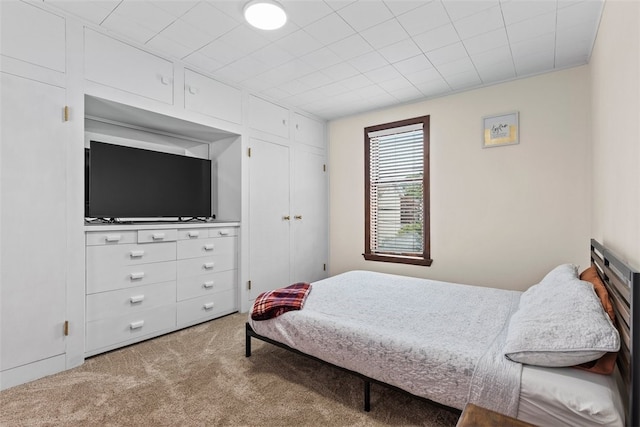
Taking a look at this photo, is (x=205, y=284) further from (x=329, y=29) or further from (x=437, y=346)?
(x=329, y=29)

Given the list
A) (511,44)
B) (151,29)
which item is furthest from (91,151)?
(511,44)

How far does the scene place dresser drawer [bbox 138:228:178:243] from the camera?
2.84 meters

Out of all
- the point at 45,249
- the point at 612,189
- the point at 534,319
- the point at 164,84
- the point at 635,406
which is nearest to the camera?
the point at 635,406

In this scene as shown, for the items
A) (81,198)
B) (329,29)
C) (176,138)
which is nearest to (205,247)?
(81,198)

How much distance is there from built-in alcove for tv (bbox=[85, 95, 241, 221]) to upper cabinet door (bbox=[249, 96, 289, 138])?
1.17 ft

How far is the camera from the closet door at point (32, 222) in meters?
2.10

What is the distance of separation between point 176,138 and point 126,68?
3.49ft

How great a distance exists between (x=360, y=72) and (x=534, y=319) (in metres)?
2.63

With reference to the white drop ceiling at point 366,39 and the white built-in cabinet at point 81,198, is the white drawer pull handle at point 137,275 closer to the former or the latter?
the white built-in cabinet at point 81,198

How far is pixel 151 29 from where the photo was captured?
254 cm

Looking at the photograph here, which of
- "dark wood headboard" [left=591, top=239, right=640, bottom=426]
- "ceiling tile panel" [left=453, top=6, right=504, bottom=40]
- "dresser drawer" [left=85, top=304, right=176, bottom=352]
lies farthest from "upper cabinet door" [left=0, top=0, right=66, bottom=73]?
"dark wood headboard" [left=591, top=239, right=640, bottom=426]

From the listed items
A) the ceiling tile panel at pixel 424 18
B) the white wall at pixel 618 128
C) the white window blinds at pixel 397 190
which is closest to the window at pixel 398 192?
the white window blinds at pixel 397 190

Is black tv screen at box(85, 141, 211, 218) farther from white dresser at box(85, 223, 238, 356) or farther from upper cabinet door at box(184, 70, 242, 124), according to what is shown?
upper cabinet door at box(184, 70, 242, 124)

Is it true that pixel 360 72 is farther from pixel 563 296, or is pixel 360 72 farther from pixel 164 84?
pixel 563 296
